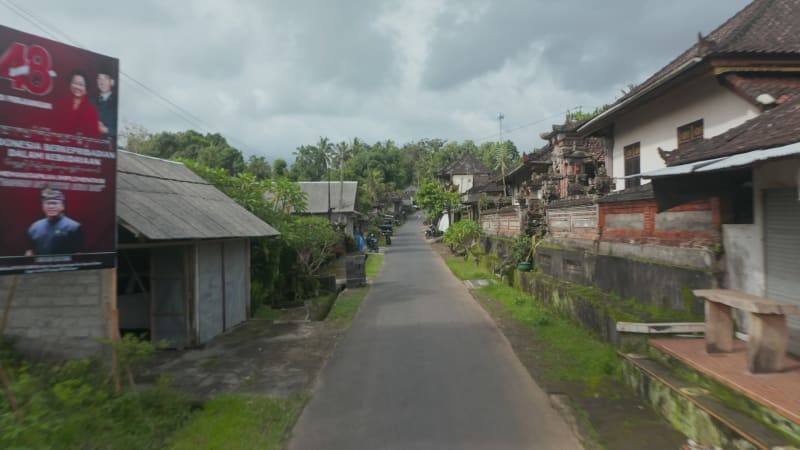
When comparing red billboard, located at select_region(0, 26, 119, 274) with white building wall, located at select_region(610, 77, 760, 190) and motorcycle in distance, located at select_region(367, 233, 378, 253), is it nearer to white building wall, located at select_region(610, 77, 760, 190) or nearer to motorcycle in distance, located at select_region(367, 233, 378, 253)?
white building wall, located at select_region(610, 77, 760, 190)

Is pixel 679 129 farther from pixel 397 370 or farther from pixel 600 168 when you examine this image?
pixel 397 370

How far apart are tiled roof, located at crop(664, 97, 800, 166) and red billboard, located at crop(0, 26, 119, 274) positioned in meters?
7.46

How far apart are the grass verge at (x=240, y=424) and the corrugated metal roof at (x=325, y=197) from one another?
27748 millimetres

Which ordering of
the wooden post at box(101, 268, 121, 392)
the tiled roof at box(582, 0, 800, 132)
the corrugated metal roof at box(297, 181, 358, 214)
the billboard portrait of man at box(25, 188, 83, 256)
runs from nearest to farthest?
the billboard portrait of man at box(25, 188, 83, 256) < the wooden post at box(101, 268, 121, 392) < the tiled roof at box(582, 0, 800, 132) < the corrugated metal roof at box(297, 181, 358, 214)

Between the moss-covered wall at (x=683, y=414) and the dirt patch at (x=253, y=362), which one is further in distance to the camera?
the dirt patch at (x=253, y=362)

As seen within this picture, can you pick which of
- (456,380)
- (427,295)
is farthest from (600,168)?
(456,380)

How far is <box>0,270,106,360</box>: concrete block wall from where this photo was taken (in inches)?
276

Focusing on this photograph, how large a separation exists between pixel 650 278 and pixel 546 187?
8062 mm

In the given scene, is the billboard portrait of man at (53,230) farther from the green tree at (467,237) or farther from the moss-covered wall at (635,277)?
the green tree at (467,237)

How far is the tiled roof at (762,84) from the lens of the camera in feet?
24.1

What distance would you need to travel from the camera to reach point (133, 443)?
15.1 feet

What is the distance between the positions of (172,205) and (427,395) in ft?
20.9

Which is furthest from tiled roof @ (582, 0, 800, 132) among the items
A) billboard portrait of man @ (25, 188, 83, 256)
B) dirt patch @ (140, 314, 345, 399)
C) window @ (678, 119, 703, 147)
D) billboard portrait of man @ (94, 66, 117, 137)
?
billboard portrait of man @ (25, 188, 83, 256)

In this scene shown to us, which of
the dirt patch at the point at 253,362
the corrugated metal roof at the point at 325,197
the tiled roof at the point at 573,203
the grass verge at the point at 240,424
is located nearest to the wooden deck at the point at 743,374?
the grass verge at the point at 240,424
